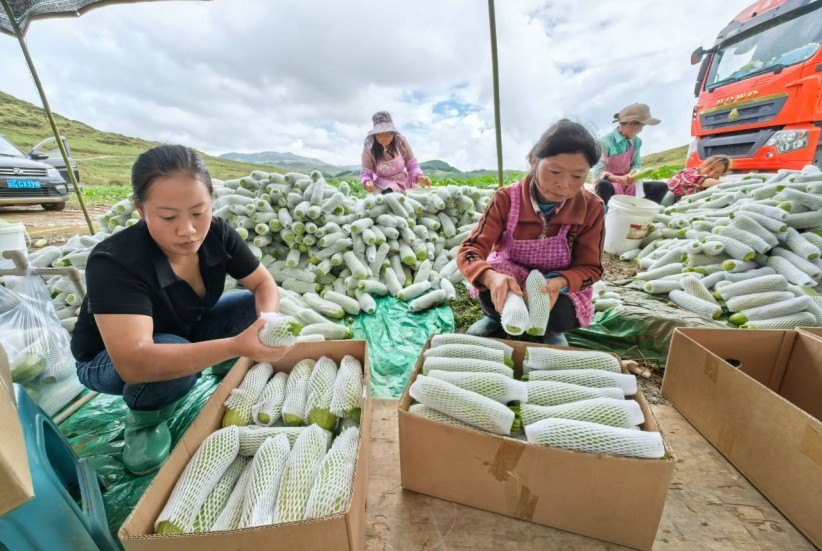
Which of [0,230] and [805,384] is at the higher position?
[0,230]

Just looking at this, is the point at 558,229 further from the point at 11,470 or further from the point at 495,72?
the point at 11,470

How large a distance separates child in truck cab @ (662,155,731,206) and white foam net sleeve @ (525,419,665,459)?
264 inches

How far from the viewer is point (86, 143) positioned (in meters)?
32.2

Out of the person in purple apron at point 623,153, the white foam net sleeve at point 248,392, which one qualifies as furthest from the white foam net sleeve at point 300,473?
the person in purple apron at point 623,153

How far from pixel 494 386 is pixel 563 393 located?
0.30 metres

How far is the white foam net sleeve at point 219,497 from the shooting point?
115 cm

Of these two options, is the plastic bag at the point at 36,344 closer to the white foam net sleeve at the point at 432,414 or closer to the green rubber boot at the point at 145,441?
the green rubber boot at the point at 145,441

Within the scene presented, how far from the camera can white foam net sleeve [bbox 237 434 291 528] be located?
1.14 meters

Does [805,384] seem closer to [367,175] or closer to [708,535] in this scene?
[708,535]

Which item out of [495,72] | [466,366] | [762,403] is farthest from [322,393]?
[495,72]

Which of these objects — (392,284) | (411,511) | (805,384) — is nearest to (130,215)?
(392,284)

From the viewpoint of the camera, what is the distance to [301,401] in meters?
1.64

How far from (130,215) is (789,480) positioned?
17.8ft

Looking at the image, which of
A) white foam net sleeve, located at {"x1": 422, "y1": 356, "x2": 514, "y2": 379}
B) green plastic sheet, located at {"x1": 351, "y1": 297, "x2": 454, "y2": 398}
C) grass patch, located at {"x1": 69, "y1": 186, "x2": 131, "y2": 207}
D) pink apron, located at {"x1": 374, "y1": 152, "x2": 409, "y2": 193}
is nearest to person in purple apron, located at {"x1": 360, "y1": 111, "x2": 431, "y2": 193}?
pink apron, located at {"x1": 374, "y1": 152, "x2": 409, "y2": 193}
